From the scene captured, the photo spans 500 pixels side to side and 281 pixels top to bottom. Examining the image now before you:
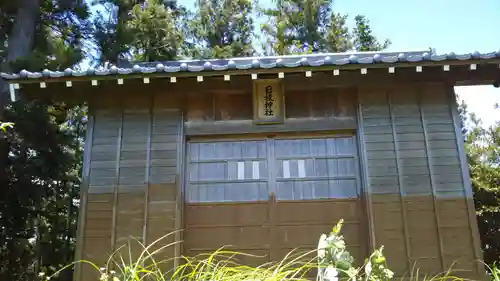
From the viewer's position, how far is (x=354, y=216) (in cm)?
507

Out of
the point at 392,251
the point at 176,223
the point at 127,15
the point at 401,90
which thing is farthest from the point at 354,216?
the point at 127,15

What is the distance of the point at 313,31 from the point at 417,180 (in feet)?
50.6

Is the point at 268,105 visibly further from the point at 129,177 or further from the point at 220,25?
the point at 220,25

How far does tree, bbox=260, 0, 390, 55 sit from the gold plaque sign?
45.7ft

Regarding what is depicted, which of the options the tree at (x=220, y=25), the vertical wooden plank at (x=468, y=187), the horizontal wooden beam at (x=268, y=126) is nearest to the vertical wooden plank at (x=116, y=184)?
the horizontal wooden beam at (x=268, y=126)

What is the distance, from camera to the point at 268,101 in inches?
211

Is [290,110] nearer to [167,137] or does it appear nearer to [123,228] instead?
[167,137]

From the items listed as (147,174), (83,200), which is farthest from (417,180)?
(83,200)

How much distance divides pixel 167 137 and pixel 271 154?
1.25m

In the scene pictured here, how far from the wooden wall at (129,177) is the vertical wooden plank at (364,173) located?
6.90 feet

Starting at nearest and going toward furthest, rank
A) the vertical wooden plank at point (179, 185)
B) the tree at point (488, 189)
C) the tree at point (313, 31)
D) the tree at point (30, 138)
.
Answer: the vertical wooden plank at point (179, 185) < the tree at point (30, 138) < the tree at point (488, 189) < the tree at point (313, 31)

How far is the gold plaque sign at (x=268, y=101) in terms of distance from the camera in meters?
5.34

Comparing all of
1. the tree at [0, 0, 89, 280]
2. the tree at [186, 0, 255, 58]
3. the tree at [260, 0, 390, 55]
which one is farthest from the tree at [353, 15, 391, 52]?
the tree at [0, 0, 89, 280]

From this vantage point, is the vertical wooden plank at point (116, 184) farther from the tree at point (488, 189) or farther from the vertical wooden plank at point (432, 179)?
the tree at point (488, 189)
